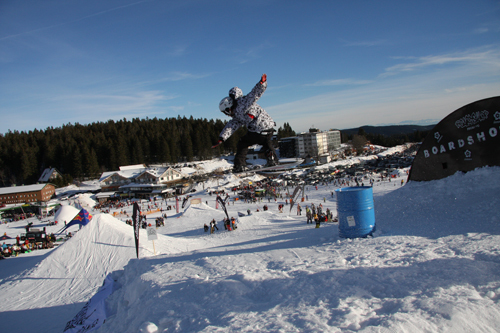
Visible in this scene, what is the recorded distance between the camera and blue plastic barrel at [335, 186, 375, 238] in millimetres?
7668

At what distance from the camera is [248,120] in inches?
227

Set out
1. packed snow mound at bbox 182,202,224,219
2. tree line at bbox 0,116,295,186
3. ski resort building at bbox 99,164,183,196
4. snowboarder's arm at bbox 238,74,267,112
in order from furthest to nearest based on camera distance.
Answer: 1. tree line at bbox 0,116,295,186
2. ski resort building at bbox 99,164,183,196
3. packed snow mound at bbox 182,202,224,219
4. snowboarder's arm at bbox 238,74,267,112

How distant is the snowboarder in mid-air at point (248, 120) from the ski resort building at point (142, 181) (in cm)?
3874

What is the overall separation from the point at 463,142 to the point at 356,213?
23.7 feet

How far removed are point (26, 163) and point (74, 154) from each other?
12.5 metres

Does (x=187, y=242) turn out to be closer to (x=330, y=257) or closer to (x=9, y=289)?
(x=9, y=289)

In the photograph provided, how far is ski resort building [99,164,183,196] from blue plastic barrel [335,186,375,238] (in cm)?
3780

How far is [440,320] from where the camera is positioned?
11.3 feet

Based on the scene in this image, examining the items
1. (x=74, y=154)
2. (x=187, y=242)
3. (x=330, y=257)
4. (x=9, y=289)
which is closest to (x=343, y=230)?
(x=330, y=257)

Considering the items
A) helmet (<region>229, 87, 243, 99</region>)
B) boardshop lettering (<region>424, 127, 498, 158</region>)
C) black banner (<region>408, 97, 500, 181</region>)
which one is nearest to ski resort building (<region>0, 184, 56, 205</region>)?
helmet (<region>229, 87, 243, 99</region>)

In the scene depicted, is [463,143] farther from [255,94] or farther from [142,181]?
[142,181]

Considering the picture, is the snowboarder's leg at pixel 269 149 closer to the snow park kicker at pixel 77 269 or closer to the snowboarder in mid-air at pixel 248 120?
the snowboarder in mid-air at pixel 248 120

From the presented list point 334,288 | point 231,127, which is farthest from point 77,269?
point 334,288

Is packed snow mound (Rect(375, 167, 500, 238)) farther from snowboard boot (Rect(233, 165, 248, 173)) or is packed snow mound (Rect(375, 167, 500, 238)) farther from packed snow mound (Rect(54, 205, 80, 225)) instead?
packed snow mound (Rect(54, 205, 80, 225))
